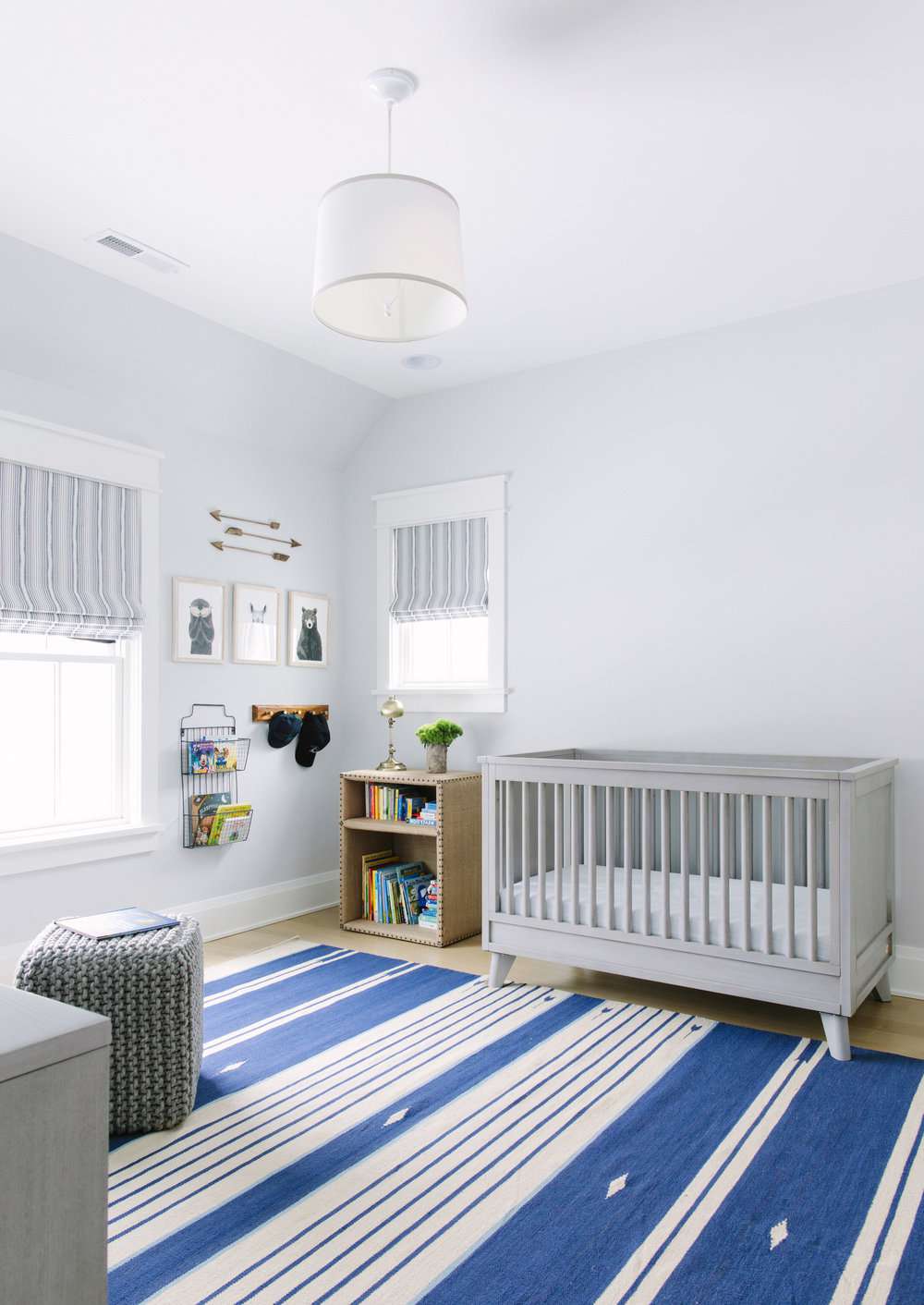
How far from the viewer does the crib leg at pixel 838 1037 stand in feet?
8.64

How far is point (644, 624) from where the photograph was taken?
153 inches

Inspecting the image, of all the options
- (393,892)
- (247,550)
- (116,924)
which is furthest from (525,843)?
(247,550)

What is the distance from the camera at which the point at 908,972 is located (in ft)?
10.7

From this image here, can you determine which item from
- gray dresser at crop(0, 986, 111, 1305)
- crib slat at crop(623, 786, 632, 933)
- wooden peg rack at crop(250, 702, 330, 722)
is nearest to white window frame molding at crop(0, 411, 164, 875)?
wooden peg rack at crop(250, 702, 330, 722)

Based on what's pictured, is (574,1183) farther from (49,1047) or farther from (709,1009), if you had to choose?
(49,1047)

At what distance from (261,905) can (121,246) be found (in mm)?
2819

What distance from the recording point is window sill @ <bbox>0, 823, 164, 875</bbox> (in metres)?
3.30

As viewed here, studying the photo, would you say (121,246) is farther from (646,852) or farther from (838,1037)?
(838,1037)

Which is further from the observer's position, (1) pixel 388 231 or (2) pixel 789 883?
(2) pixel 789 883

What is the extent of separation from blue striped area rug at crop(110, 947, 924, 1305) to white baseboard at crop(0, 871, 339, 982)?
3.38 ft

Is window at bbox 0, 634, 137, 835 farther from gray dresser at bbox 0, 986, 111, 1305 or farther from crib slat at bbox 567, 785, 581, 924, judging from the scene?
gray dresser at bbox 0, 986, 111, 1305

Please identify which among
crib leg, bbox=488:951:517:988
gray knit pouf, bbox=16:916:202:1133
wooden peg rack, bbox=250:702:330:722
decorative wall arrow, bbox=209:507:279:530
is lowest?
crib leg, bbox=488:951:517:988

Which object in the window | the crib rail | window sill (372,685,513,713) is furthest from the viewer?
window sill (372,685,513,713)

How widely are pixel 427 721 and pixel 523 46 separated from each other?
3007mm
